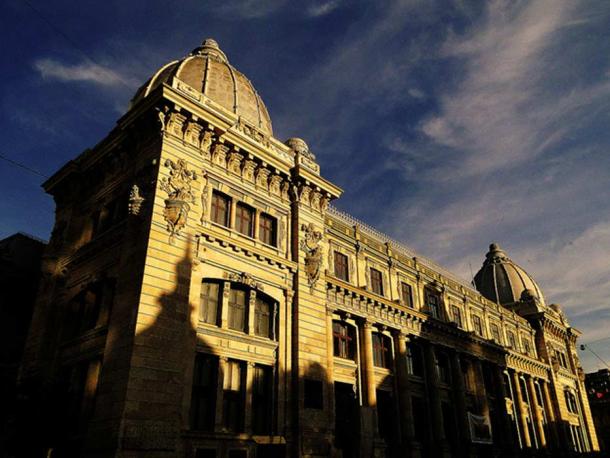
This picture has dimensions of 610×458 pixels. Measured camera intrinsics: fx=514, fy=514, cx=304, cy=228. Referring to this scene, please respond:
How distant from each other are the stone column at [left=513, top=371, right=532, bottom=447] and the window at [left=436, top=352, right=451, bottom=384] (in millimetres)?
11769

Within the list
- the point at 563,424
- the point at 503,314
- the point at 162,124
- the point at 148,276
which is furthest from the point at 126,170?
the point at 563,424

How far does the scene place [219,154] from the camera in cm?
2614

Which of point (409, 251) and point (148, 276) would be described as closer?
point (148, 276)

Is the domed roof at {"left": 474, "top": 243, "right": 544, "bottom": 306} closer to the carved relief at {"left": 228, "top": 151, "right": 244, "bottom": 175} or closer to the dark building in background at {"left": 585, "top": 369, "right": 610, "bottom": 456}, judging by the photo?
the dark building in background at {"left": 585, "top": 369, "right": 610, "bottom": 456}

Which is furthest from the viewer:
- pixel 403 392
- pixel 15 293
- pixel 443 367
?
pixel 443 367

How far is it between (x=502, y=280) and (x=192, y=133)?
52776 millimetres

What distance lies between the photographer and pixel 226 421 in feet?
73.1

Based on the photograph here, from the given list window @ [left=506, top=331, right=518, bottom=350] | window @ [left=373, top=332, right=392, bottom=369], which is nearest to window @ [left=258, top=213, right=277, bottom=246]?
window @ [left=373, top=332, right=392, bottom=369]

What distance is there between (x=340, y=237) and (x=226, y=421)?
1478 centimetres

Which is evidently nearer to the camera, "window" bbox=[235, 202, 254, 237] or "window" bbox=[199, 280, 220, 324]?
"window" bbox=[199, 280, 220, 324]

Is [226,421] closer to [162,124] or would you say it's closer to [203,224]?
[203,224]

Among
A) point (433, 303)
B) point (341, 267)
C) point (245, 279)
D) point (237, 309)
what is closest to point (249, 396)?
point (237, 309)

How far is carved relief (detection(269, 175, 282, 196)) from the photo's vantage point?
28719 mm

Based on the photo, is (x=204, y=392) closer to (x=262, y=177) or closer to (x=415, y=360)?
(x=262, y=177)
